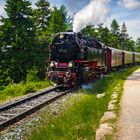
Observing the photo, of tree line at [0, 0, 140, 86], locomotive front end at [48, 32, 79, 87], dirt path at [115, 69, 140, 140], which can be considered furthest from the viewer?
tree line at [0, 0, 140, 86]

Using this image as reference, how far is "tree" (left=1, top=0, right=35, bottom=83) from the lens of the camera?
120ft

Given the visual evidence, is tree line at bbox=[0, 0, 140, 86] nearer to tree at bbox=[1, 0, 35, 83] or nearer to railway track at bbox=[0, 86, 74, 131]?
tree at bbox=[1, 0, 35, 83]

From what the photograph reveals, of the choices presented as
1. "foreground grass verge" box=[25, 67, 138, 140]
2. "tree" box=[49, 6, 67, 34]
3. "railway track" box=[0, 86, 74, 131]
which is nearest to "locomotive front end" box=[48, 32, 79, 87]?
"railway track" box=[0, 86, 74, 131]

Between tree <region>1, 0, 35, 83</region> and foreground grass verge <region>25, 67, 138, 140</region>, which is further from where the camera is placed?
tree <region>1, 0, 35, 83</region>

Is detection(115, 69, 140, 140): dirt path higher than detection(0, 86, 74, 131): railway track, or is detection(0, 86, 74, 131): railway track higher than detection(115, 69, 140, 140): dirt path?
detection(115, 69, 140, 140): dirt path

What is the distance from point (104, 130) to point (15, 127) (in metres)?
3.09

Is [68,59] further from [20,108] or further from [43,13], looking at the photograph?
[43,13]

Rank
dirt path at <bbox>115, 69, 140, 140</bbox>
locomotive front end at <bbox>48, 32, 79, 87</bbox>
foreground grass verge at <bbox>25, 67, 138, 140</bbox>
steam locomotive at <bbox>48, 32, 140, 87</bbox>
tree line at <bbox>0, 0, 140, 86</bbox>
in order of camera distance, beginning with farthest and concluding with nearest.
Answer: tree line at <bbox>0, 0, 140, 86</bbox>
steam locomotive at <bbox>48, 32, 140, 87</bbox>
locomotive front end at <bbox>48, 32, 79, 87</bbox>
foreground grass verge at <bbox>25, 67, 138, 140</bbox>
dirt path at <bbox>115, 69, 140, 140</bbox>

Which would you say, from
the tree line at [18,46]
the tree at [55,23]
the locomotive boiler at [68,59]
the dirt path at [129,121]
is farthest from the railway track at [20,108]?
the tree at [55,23]

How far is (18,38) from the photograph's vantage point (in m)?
36.9

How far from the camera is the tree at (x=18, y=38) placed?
36531mm

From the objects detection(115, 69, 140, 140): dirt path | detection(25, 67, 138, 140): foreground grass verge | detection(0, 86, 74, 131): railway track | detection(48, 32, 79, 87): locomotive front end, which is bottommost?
detection(0, 86, 74, 131): railway track

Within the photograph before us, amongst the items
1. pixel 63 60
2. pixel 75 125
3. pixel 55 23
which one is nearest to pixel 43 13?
pixel 55 23

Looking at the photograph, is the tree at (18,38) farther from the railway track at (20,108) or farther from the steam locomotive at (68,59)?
the railway track at (20,108)
